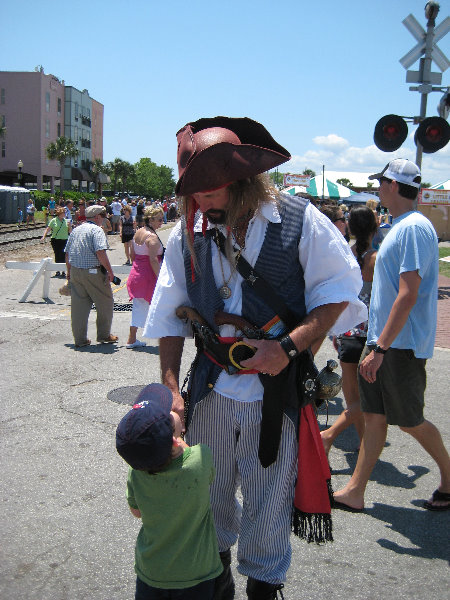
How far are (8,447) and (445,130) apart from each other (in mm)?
7122

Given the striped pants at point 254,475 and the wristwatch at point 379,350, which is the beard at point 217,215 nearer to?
the striped pants at point 254,475

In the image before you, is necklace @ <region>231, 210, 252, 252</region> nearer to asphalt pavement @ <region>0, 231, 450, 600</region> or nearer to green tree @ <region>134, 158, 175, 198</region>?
asphalt pavement @ <region>0, 231, 450, 600</region>

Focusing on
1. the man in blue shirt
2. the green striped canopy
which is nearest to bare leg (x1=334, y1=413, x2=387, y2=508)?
the man in blue shirt

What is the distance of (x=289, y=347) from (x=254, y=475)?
1.76 feet

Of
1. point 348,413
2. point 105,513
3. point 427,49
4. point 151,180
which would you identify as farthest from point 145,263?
point 151,180

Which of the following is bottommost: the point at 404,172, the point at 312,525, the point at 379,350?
the point at 312,525

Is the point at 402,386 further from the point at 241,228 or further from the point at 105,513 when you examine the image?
the point at 105,513

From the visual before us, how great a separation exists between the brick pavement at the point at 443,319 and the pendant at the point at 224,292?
20.7 feet

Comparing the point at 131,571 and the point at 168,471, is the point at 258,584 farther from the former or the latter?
the point at 131,571

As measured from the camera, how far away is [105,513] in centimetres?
338

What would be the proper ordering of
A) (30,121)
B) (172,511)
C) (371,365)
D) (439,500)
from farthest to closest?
(30,121)
(439,500)
(371,365)
(172,511)

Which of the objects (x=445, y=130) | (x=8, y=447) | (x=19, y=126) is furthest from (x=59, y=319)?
(x=19, y=126)

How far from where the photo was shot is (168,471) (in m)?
2.04

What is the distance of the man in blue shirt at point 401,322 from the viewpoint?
9.89ft
